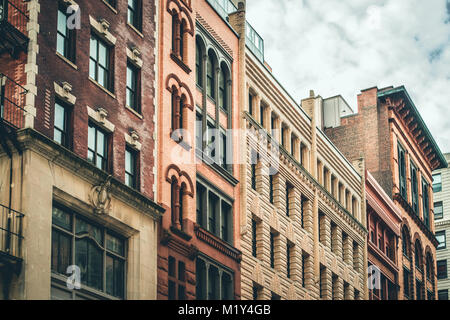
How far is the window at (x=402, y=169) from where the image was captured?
7981 cm

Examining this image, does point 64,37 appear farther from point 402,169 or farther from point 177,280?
point 402,169

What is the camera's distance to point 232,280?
44.9 meters

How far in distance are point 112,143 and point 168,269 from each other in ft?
20.3

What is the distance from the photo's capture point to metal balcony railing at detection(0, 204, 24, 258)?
30.3 metres

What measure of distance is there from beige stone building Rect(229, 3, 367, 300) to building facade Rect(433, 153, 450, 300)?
40403mm

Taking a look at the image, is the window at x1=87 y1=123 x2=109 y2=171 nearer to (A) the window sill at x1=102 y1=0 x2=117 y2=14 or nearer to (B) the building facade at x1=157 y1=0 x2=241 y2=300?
(B) the building facade at x1=157 y1=0 x2=241 y2=300

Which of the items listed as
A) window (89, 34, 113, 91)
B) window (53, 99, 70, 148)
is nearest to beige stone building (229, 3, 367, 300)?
window (89, 34, 113, 91)

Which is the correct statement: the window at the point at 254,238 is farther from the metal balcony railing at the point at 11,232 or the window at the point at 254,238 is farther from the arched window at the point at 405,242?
the arched window at the point at 405,242

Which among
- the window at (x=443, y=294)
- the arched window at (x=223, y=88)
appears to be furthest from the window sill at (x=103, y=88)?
the window at (x=443, y=294)

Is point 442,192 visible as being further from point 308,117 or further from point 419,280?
point 308,117

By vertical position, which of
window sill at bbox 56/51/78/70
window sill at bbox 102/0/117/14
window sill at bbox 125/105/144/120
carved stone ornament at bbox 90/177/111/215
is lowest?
carved stone ornament at bbox 90/177/111/215

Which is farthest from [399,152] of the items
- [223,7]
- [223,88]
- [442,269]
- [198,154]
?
[198,154]

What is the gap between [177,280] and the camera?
39.6 meters
